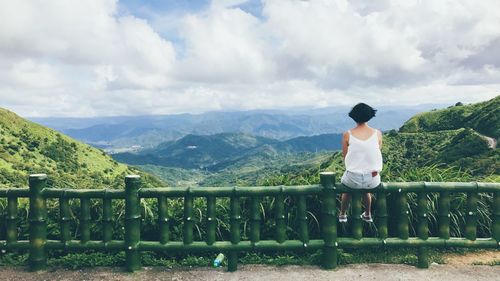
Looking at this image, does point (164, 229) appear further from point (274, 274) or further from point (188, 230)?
point (274, 274)

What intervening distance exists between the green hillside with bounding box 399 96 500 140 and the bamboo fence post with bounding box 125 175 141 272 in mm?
61276

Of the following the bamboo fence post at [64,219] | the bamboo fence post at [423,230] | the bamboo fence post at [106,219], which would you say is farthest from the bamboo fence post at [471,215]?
the bamboo fence post at [64,219]

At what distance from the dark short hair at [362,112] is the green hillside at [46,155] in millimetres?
95244

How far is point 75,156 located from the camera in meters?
129

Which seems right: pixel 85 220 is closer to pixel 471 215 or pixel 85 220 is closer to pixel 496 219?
pixel 471 215

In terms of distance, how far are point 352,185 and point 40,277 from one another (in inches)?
214

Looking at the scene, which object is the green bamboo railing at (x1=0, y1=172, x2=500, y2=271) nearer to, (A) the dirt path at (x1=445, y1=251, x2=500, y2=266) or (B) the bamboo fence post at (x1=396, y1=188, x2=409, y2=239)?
(B) the bamboo fence post at (x1=396, y1=188, x2=409, y2=239)

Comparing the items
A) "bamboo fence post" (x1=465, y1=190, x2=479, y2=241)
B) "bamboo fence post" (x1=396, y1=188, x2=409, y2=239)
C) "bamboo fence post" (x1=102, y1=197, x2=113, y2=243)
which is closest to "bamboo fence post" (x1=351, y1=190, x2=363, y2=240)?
"bamboo fence post" (x1=396, y1=188, x2=409, y2=239)

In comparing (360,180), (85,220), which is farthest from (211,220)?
(360,180)

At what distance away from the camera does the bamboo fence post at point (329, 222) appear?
23.6 feet

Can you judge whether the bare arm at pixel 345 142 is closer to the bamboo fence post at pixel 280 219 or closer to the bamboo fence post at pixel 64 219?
the bamboo fence post at pixel 280 219

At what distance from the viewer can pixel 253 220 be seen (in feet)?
24.3

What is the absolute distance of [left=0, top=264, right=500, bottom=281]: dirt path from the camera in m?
6.89

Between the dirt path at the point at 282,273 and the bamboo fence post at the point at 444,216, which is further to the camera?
the bamboo fence post at the point at 444,216
